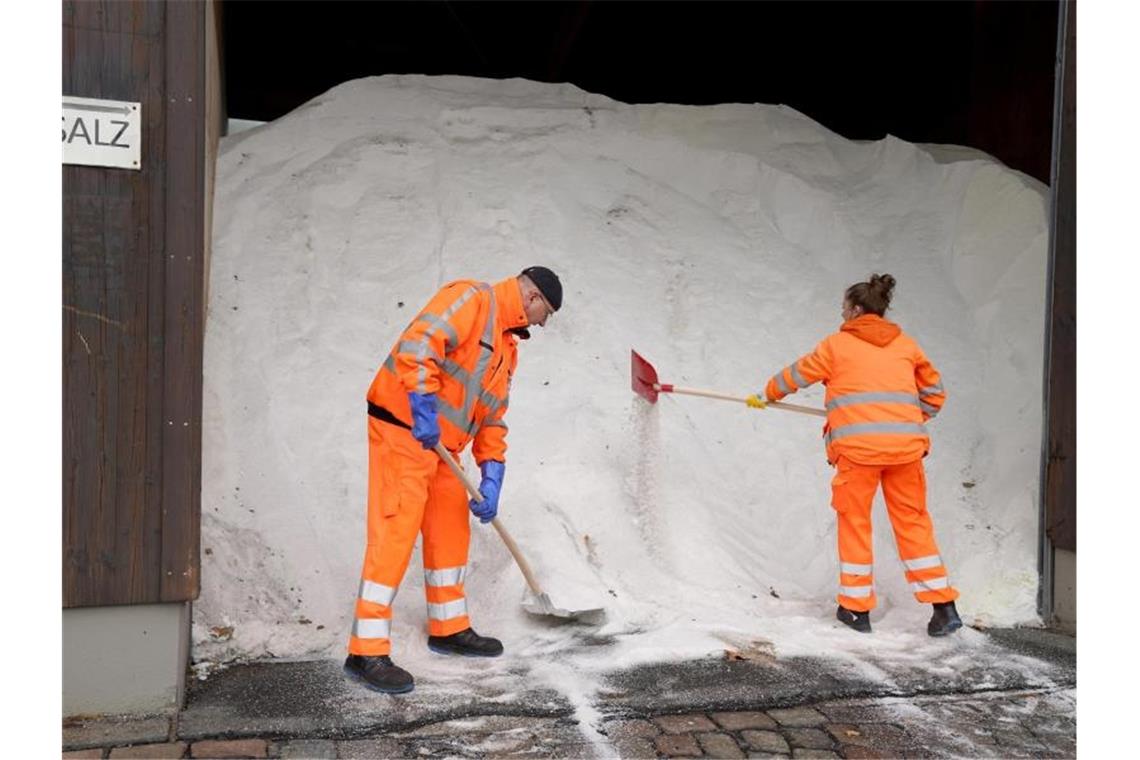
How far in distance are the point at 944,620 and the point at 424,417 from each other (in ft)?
8.23

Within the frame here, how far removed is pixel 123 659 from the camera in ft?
11.7

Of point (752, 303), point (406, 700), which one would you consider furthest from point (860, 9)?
point (406, 700)

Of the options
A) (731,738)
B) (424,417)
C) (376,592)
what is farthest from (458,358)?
(731,738)

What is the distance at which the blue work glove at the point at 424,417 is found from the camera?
3.82 m

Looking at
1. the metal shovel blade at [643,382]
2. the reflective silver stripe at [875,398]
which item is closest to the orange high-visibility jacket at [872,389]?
the reflective silver stripe at [875,398]

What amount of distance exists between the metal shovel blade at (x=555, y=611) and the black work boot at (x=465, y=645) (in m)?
0.25

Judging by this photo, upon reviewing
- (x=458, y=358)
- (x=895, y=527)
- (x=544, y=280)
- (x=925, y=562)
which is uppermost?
(x=544, y=280)

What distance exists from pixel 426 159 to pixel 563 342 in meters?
1.87

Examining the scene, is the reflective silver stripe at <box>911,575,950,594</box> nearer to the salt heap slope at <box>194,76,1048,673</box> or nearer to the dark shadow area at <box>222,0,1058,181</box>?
the salt heap slope at <box>194,76,1048,673</box>

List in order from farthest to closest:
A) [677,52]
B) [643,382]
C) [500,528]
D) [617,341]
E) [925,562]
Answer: [677,52], [617,341], [643,382], [925,562], [500,528]

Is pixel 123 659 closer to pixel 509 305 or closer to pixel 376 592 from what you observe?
pixel 376 592

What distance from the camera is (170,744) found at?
3.36m

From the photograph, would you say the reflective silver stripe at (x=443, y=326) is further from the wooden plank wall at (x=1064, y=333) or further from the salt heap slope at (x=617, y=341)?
the wooden plank wall at (x=1064, y=333)

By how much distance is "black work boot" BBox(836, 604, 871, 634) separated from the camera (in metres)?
4.72
